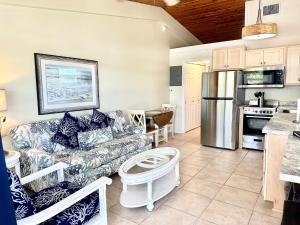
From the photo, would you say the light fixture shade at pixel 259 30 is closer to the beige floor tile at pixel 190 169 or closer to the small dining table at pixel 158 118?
the beige floor tile at pixel 190 169

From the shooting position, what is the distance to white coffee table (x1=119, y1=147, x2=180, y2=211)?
2.24 meters

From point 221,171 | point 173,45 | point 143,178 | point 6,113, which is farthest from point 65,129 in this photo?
point 173,45

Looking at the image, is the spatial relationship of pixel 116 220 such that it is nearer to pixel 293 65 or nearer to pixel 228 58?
pixel 228 58

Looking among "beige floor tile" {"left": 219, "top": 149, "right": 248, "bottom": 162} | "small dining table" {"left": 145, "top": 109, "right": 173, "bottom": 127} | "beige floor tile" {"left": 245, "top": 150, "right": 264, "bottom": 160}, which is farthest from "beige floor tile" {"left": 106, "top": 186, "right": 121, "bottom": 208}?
A: "beige floor tile" {"left": 245, "top": 150, "right": 264, "bottom": 160}

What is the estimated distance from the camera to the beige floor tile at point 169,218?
2.12 meters

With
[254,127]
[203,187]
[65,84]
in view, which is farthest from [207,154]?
[65,84]

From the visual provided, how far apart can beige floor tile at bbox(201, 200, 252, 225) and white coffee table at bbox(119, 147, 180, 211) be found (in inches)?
20.4

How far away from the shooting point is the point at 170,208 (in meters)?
2.36

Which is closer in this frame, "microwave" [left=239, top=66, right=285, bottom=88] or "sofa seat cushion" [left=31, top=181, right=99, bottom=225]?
"sofa seat cushion" [left=31, top=181, right=99, bottom=225]

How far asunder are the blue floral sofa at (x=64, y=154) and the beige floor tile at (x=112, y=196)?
25 cm

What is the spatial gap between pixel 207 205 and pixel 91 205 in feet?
4.56

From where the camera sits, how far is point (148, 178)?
7.32 feet

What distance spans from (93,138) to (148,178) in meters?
1.38

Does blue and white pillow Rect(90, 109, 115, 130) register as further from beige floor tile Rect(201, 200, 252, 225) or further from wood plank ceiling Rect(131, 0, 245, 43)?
wood plank ceiling Rect(131, 0, 245, 43)
